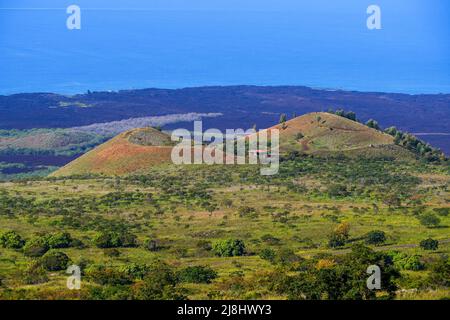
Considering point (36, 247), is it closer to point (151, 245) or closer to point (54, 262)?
point (151, 245)

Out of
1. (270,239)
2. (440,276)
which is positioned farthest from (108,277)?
(270,239)

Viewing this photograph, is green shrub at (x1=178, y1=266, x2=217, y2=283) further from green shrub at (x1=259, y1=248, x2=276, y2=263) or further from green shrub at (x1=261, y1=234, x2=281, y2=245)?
green shrub at (x1=261, y1=234, x2=281, y2=245)

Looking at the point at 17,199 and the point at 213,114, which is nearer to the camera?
the point at 17,199

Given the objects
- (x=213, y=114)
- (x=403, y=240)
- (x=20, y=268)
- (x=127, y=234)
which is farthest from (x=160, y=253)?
(x=213, y=114)
